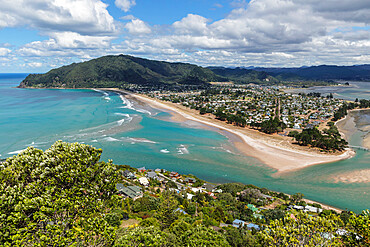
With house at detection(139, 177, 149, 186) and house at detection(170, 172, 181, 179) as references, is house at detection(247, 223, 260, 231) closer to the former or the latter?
house at detection(170, 172, 181, 179)

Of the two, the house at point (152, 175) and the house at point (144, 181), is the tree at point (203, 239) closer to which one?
the house at point (144, 181)

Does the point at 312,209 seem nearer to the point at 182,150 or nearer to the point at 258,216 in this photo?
the point at 258,216

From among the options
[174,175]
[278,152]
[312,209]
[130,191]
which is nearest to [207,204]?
[174,175]

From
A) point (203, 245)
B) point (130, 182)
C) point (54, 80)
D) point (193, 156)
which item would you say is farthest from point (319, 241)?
point (54, 80)

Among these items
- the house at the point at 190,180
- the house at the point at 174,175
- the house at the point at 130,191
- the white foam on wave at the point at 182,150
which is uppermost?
the white foam on wave at the point at 182,150

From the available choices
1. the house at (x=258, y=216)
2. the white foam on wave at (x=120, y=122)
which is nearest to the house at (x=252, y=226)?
the house at (x=258, y=216)

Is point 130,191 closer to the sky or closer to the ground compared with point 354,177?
closer to the sky
